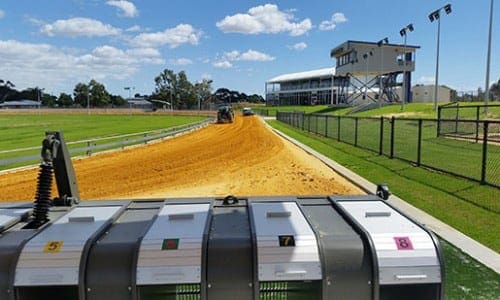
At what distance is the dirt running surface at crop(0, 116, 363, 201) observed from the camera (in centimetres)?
1019

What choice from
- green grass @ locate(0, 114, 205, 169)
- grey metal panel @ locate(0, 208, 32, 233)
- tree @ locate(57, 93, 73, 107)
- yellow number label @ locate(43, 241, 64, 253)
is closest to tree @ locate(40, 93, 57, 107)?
tree @ locate(57, 93, 73, 107)

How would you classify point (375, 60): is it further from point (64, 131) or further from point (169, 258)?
point (169, 258)

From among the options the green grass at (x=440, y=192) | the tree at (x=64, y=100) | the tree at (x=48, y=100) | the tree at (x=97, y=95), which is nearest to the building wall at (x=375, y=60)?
the green grass at (x=440, y=192)

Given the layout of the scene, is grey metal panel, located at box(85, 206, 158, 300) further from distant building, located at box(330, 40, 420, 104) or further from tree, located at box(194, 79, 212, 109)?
tree, located at box(194, 79, 212, 109)

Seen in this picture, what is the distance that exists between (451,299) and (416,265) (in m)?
1.80

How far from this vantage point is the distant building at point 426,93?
8675 centimetres

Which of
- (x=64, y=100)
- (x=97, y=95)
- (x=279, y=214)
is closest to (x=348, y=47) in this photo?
(x=279, y=214)

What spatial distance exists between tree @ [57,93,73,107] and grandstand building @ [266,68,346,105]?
77006 mm

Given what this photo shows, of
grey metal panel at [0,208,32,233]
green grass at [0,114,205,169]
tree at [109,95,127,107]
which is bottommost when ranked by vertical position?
green grass at [0,114,205,169]

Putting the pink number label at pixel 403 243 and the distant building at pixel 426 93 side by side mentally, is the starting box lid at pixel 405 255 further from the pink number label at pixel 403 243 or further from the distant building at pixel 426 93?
the distant building at pixel 426 93

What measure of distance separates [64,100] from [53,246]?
17904cm

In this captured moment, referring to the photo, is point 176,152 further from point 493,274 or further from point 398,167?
point 493,274

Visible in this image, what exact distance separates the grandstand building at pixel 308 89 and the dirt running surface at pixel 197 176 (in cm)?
7920

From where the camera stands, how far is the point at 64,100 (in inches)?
6580
